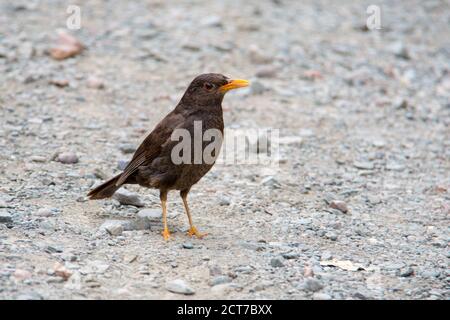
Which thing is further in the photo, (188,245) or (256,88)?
(256,88)

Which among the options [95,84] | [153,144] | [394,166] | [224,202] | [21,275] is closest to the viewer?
[21,275]

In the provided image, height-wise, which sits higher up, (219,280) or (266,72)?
(266,72)

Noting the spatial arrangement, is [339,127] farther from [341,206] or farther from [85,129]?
[85,129]

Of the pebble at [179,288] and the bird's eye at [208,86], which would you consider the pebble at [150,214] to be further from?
the pebble at [179,288]

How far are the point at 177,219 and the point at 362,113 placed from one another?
4.42 m

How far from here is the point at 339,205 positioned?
25.9 feet

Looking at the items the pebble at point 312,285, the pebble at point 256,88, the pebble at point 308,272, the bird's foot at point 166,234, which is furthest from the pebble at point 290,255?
the pebble at point 256,88

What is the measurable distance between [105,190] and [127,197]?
1.26ft

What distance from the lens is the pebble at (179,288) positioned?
5.61m

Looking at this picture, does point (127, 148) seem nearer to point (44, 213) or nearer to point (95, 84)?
point (95, 84)

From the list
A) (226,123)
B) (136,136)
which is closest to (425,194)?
(226,123)

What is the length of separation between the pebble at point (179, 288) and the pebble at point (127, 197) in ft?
6.63

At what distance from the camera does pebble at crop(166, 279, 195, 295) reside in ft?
18.4

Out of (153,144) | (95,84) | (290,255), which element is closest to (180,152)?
(153,144)
